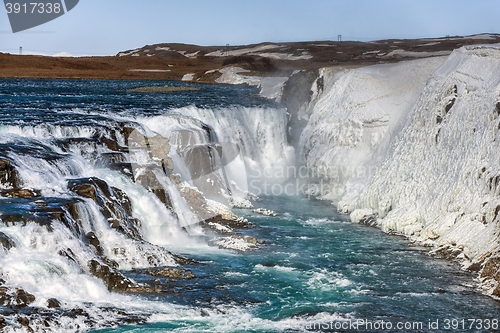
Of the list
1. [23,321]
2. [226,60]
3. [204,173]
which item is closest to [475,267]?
[23,321]

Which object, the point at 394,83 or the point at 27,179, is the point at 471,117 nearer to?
the point at 394,83

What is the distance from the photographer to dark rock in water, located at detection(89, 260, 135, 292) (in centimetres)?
1600

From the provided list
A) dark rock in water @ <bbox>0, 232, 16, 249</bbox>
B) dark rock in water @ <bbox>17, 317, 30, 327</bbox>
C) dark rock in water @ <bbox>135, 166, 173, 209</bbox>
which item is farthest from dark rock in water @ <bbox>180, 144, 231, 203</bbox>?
dark rock in water @ <bbox>17, 317, 30, 327</bbox>

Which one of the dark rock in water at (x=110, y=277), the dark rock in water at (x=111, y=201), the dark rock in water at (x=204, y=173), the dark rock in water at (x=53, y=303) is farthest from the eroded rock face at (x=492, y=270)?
the dark rock in water at (x=204, y=173)

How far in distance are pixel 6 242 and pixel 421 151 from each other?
13918mm

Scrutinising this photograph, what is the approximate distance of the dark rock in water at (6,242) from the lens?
15.5 m

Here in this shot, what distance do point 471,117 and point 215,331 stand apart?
12067 mm

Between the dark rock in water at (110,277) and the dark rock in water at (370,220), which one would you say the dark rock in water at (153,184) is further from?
the dark rock in water at (370,220)

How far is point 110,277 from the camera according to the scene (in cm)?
1617

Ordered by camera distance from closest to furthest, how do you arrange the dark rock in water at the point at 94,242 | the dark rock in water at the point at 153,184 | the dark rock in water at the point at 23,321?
the dark rock in water at the point at 23,321 < the dark rock in water at the point at 94,242 < the dark rock in water at the point at 153,184

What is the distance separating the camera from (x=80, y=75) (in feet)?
215

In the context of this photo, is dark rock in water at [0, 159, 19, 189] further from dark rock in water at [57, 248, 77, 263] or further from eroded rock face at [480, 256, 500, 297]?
eroded rock face at [480, 256, 500, 297]

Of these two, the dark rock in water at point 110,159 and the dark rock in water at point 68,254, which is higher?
the dark rock in water at point 110,159

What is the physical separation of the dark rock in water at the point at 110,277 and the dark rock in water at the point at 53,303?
1.60 m
